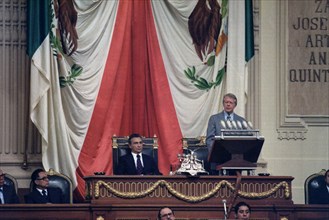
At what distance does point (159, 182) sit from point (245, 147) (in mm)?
1161

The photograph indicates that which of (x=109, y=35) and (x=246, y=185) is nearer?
(x=246, y=185)

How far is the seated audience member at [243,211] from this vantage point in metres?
16.7

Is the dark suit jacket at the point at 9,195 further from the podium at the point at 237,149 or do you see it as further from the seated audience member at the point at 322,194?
the seated audience member at the point at 322,194

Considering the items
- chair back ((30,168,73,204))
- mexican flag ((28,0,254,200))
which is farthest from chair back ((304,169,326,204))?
chair back ((30,168,73,204))

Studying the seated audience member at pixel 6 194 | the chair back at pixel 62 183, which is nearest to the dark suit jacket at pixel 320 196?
the chair back at pixel 62 183

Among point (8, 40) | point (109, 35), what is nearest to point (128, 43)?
point (109, 35)

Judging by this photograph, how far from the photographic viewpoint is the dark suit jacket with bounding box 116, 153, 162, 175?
18.7 meters

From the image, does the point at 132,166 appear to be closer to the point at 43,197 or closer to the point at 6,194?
the point at 43,197

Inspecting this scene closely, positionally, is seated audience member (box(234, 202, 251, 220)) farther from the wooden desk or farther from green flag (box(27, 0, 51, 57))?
green flag (box(27, 0, 51, 57))

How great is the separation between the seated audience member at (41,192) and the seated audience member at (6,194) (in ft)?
0.58

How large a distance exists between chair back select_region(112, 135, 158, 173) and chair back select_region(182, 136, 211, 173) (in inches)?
18.0

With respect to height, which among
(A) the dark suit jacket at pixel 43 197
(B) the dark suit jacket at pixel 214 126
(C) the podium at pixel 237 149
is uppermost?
(B) the dark suit jacket at pixel 214 126

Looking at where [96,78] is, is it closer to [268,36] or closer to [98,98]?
[98,98]

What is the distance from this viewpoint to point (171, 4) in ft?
68.2
